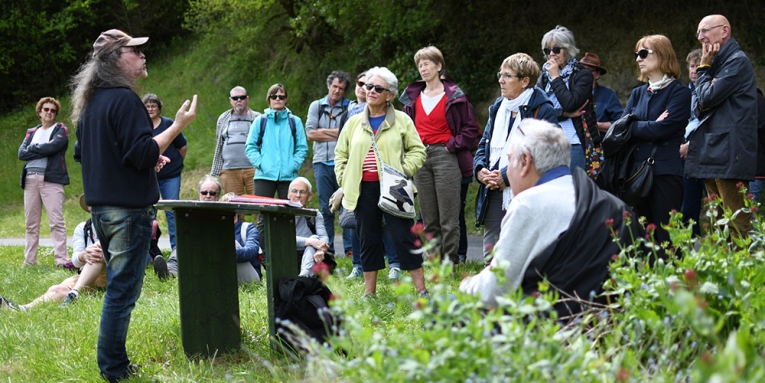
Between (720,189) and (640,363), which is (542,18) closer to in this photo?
(720,189)

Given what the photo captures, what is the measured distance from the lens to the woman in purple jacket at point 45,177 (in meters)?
11.1

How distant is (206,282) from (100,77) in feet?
4.64

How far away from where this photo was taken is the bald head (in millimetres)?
6684

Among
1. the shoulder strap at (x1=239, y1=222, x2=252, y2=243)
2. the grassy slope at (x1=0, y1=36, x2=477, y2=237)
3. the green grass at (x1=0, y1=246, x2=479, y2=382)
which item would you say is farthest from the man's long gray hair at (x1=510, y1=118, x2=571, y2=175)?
the grassy slope at (x1=0, y1=36, x2=477, y2=237)

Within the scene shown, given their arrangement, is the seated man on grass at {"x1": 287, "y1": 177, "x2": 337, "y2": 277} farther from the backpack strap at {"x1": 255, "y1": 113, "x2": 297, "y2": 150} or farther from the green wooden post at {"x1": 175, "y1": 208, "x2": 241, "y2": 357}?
the green wooden post at {"x1": 175, "y1": 208, "x2": 241, "y2": 357}

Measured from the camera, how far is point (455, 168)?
8.52 metres

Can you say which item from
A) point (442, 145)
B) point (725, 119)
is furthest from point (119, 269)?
point (725, 119)

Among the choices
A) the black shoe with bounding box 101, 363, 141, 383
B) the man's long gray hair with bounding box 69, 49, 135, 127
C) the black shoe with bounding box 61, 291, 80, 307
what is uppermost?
the man's long gray hair with bounding box 69, 49, 135, 127

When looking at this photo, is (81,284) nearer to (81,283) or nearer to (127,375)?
(81,283)

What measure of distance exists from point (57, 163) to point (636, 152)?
7.47 m

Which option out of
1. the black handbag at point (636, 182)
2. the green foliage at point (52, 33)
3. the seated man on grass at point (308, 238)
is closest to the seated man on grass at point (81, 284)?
the seated man on grass at point (308, 238)

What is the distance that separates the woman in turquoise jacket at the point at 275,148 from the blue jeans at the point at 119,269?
4.96 metres

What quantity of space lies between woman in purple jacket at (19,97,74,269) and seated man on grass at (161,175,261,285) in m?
2.78

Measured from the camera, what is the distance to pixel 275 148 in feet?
32.9
